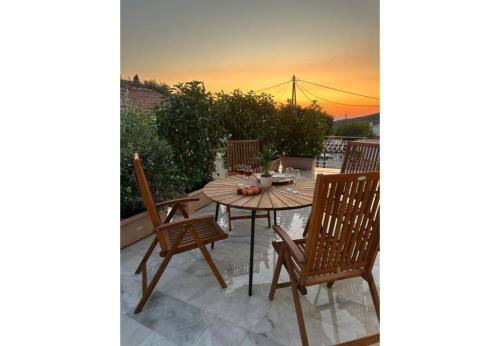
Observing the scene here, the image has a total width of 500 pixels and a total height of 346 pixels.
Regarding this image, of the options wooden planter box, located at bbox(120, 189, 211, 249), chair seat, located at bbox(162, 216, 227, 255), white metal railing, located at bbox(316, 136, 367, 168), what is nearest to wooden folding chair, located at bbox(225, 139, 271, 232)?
wooden planter box, located at bbox(120, 189, 211, 249)

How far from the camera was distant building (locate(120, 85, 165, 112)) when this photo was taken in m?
3.65

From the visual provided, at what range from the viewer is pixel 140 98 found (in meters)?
4.66

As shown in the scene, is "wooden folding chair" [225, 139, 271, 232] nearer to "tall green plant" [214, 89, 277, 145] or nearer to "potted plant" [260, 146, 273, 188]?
"potted plant" [260, 146, 273, 188]

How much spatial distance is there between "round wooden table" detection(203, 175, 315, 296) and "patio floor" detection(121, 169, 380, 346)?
239 mm

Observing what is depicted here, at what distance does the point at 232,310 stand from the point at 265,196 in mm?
884

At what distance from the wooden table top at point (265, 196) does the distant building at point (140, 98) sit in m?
1.77

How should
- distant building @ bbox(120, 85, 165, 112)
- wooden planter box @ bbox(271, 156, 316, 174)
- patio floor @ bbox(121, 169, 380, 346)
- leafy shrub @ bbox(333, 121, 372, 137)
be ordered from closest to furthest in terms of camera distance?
patio floor @ bbox(121, 169, 380, 346) < distant building @ bbox(120, 85, 165, 112) < wooden planter box @ bbox(271, 156, 316, 174) < leafy shrub @ bbox(333, 121, 372, 137)

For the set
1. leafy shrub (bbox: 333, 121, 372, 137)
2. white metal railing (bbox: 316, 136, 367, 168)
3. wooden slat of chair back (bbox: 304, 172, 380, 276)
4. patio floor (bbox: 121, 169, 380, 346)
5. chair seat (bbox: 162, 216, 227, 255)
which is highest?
leafy shrub (bbox: 333, 121, 372, 137)

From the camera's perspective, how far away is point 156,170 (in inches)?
134

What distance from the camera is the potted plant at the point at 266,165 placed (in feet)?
8.40

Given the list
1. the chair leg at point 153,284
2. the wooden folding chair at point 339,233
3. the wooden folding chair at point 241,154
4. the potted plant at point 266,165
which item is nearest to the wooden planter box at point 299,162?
the wooden folding chair at point 241,154

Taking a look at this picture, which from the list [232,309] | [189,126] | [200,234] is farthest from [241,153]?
[232,309]

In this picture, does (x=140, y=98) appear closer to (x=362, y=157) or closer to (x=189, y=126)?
(x=189, y=126)

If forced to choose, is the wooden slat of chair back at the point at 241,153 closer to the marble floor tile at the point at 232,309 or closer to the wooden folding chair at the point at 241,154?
the wooden folding chair at the point at 241,154
